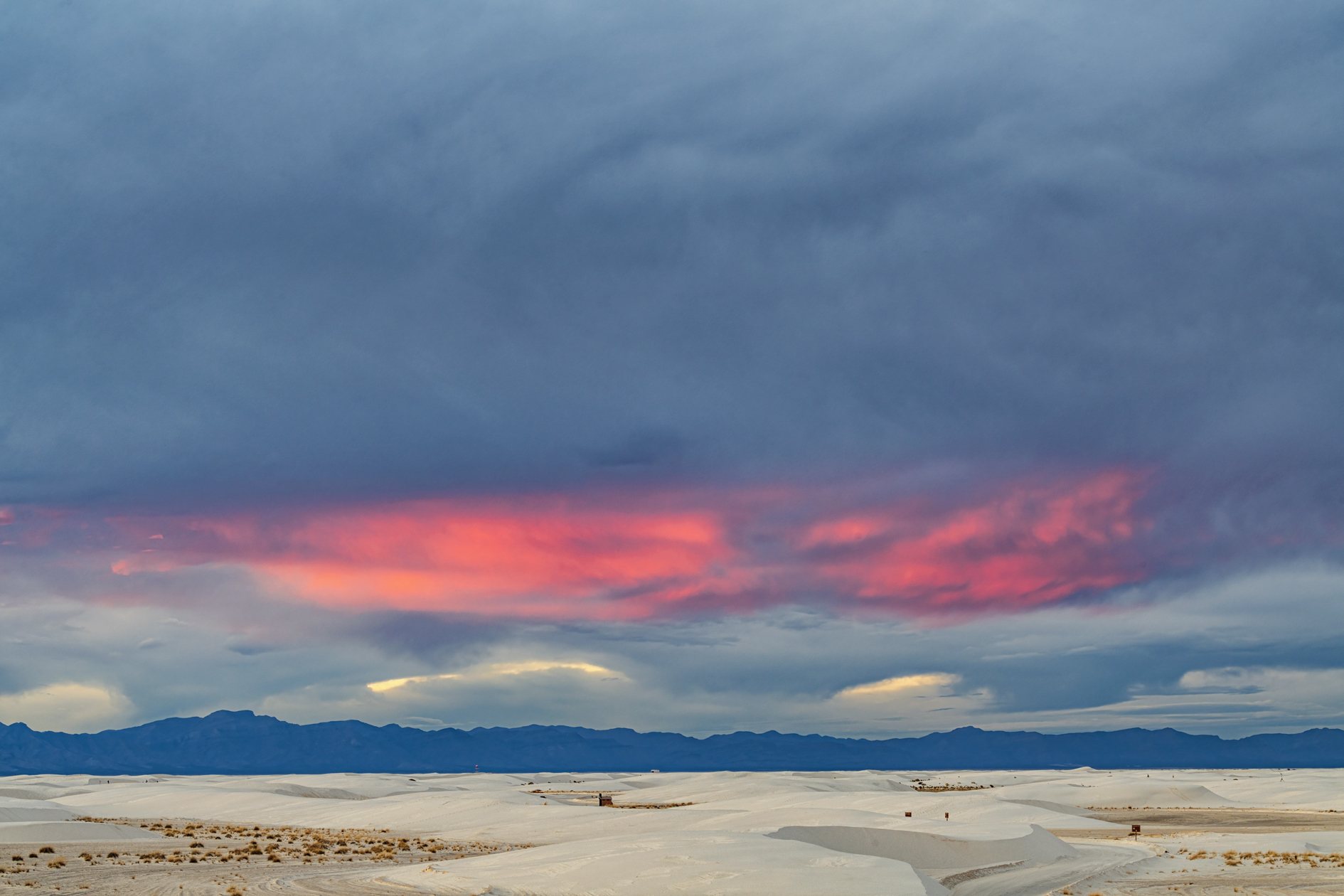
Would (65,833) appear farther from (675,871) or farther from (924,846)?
(924,846)

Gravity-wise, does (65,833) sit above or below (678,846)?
below

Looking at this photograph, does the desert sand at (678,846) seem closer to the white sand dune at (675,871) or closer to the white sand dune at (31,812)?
the white sand dune at (675,871)

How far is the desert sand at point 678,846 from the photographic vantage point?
117ft

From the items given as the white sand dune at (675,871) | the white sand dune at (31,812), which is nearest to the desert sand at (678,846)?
the white sand dune at (675,871)

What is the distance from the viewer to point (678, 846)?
126ft

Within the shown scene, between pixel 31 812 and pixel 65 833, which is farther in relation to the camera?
pixel 31 812

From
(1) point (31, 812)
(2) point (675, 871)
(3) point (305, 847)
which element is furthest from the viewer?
(1) point (31, 812)

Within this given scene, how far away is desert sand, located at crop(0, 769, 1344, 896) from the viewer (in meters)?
35.6

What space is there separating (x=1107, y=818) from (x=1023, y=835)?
48.0 meters

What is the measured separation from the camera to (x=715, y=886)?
32656mm

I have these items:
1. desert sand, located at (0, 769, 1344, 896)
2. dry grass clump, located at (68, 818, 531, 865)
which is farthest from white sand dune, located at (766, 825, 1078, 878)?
dry grass clump, located at (68, 818, 531, 865)

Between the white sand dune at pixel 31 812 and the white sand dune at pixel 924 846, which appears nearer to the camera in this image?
the white sand dune at pixel 924 846

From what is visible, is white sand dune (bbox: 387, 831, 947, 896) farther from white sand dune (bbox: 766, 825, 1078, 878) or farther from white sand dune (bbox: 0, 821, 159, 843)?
white sand dune (bbox: 0, 821, 159, 843)

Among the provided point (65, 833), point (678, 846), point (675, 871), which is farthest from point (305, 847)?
point (675, 871)
